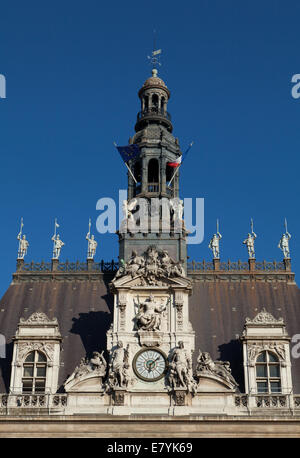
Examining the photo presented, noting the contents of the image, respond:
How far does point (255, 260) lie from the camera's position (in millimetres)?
49281

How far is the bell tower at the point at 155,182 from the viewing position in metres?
47.5

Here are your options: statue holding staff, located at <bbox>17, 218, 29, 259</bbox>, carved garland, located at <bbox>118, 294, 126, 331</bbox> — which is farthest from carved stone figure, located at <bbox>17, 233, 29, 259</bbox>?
carved garland, located at <bbox>118, 294, 126, 331</bbox>

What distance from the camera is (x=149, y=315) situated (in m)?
41.4

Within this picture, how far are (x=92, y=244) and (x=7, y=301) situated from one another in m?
7.06

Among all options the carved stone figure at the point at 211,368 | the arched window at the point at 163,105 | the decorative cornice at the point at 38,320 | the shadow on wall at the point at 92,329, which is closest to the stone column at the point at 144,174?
the arched window at the point at 163,105

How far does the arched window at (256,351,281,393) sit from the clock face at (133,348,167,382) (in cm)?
526

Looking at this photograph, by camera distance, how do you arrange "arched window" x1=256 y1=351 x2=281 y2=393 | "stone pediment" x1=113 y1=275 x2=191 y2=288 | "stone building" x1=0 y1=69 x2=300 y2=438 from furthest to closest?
"stone pediment" x1=113 y1=275 x2=191 y2=288
"arched window" x1=256 y1=351 x2=281 y2=393
"stone building" x1=0 y1=69 x2=300 y2=438

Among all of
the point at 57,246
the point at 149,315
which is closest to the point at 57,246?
the point at 57,246

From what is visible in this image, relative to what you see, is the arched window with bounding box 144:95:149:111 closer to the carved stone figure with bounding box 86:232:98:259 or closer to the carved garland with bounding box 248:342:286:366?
the carved stone figure with bounding box 86:232:98:259

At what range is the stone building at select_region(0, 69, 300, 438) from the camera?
39.0 m

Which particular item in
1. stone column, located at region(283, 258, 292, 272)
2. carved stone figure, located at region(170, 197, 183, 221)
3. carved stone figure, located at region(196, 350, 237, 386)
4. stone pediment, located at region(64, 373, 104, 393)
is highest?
carved stone figure, located at region(170, 197, 183, 221)

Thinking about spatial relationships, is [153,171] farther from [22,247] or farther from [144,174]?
[22,247]

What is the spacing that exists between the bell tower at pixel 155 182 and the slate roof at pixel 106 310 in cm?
312
